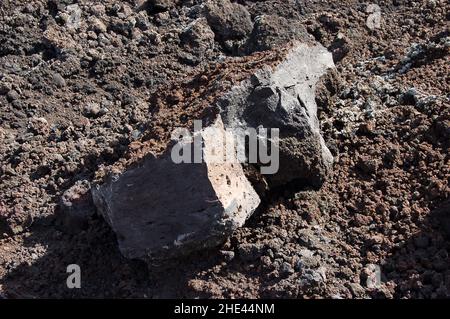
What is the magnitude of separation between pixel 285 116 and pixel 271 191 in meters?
0.47

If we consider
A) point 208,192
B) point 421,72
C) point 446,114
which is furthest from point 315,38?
point 208,192

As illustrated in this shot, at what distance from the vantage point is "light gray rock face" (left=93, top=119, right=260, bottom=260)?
3633 millimetres

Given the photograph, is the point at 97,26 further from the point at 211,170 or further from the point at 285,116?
the point at 211,170

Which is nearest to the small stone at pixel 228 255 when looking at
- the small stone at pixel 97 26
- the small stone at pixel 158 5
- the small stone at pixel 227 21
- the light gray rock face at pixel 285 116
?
the light gray rock face at pixel 285 116

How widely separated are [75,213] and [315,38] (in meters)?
2.64

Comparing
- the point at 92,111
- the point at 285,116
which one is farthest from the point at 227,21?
the point at 285,116

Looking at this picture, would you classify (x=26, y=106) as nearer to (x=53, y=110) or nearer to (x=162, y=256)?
(x=53, y=110)

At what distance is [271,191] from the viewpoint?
4164mm

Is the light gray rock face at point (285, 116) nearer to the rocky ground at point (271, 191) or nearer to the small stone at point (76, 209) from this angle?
the rocky ground at point (271, 191)

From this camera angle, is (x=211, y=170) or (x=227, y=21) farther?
(x=227, y=21)

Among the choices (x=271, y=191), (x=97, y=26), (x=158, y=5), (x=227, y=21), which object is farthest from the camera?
(x=158, y=5)

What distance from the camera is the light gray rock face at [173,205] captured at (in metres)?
3.63

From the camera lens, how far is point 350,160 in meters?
4.41

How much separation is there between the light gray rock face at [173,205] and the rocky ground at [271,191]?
18 centimetres
